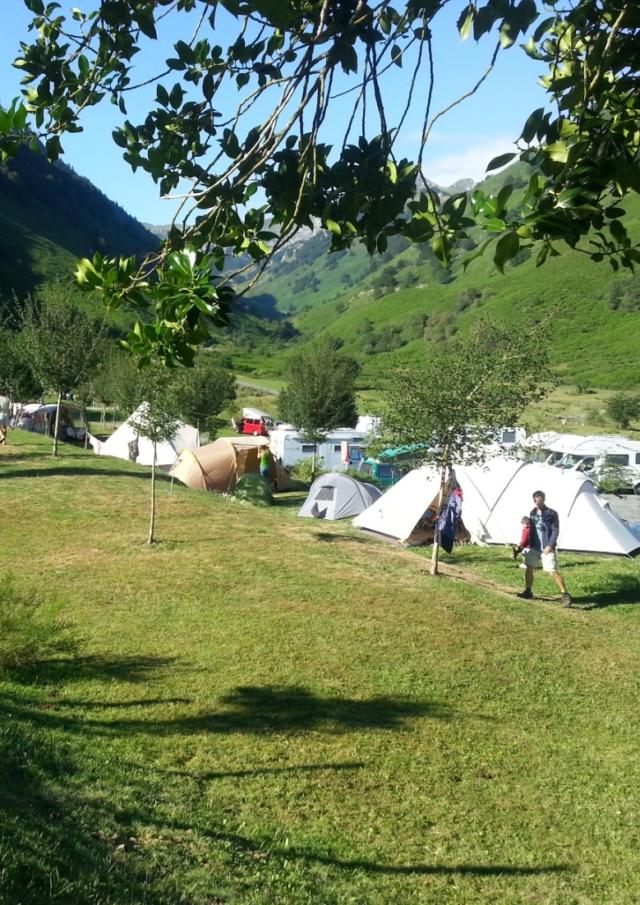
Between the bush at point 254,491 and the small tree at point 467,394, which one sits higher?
the small tree at point 467,394

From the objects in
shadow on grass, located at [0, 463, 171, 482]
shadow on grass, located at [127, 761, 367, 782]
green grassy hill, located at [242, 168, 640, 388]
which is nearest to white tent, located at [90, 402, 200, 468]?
shadow on grass, located at [0, 463, 171, 482]

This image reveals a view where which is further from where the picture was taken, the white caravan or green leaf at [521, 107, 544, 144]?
the white caravan

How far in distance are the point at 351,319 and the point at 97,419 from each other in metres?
94.8

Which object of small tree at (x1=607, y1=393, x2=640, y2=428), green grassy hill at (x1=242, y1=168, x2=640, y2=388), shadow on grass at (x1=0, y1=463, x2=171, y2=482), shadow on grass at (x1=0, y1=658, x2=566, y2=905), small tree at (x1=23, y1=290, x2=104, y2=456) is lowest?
shadow on grass at (x1=0, y1=658, x2=566, y2=905)

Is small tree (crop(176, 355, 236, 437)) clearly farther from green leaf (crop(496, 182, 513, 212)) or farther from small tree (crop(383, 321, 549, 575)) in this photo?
green leaf (crop(496, 182, 513, 212))

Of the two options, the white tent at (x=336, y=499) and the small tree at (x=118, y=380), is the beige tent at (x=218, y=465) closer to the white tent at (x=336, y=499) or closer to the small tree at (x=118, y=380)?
the small tree at (x=118, y=380)

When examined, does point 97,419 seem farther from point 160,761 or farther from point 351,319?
point 351,319

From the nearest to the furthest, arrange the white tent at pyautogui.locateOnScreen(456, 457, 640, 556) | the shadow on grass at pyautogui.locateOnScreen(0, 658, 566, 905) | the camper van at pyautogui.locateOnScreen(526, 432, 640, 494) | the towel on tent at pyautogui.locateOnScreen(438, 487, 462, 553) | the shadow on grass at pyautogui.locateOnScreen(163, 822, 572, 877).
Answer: the shadow on grass at pyautogui.locateOnScreen(0, 658, 566, 905) < the shadow on grass at pyautogui.locateOnScreen(163, 822, 572, 877) < the towel on tent at pyautogui.locateOnScreen(438, 487, 462, 553) < the white tent at pyautogui.locateOnScreen(456, 457, 640, 556) < the camper van at pyautogui.locateOnScreen(526, 432, 640, 494)

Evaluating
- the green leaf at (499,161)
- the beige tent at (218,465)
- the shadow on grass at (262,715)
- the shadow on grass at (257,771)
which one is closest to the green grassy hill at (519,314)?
the beige tent at (218,465)

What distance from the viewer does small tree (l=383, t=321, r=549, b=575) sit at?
12.1 metres

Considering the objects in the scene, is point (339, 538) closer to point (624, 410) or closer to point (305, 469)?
point (305, 469)

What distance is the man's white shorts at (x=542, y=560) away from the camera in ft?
37.4

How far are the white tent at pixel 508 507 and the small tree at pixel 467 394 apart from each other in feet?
8.87

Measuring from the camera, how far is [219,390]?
109 feet
